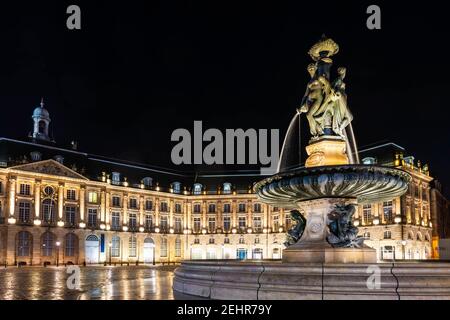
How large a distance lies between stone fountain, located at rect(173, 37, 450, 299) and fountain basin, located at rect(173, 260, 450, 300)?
2cm

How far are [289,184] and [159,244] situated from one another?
6894 centimetres

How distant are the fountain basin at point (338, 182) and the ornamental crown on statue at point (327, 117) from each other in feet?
5.66

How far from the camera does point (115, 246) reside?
2926 inches

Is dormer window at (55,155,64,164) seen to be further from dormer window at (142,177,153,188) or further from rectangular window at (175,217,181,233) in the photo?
rectangular window at (175,217,181,233)

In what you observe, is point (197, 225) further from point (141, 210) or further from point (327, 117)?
point (327, 117)

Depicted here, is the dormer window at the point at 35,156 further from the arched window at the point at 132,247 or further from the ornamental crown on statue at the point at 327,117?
the ornamental crown on statue at the point at 327,117

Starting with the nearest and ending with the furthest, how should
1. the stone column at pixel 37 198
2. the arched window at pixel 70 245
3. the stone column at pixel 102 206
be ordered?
the stone column at pixel 37 198
the arched window at pixel 70 245
the stone column at pixel 102 206

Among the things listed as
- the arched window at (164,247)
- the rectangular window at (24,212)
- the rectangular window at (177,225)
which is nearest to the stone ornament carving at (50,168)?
the rectangular window at (24,212)

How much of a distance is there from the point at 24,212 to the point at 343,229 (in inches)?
2219

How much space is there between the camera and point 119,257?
244 ft

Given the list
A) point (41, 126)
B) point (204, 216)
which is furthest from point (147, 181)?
point (41, 126)

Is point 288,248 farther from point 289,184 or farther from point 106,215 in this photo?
point 106,215

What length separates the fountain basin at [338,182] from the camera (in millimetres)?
13688

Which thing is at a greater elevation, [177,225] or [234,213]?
[234,213]
